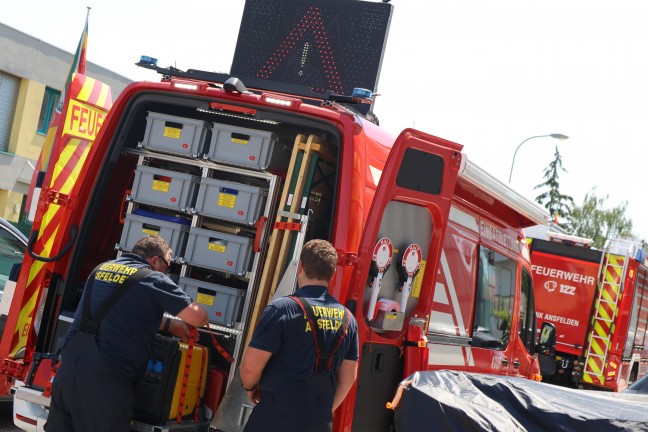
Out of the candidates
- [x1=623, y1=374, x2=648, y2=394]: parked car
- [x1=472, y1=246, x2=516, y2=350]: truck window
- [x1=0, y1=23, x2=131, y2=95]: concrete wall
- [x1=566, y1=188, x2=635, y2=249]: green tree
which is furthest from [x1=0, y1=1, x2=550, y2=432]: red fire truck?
[x1=566, y1=188, x2=635, y2=249]: green tree

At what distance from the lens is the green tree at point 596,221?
174 ft

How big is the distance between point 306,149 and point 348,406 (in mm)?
1661

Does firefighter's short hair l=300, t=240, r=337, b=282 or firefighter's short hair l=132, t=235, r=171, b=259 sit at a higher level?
firefighter's short hair l=300, t=240, r=337, b=282

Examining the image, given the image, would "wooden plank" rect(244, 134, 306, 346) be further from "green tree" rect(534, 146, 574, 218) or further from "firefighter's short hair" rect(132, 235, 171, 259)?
"green tree" rect(534, 146, 574, 218)

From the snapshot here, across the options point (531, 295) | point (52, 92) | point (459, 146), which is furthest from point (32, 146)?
point (459, 146)

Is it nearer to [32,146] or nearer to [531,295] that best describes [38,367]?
[531,295]

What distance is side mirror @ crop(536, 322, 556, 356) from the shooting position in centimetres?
845

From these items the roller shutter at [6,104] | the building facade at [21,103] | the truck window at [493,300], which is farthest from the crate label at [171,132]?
the roller shutter at [6,104]

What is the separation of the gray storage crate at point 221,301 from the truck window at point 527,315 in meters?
3.56

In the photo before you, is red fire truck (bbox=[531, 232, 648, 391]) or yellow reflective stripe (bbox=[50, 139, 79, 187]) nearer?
yellow reflective stripe (bbox=[50, 139, 79, 187])

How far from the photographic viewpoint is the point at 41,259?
5.66 meters

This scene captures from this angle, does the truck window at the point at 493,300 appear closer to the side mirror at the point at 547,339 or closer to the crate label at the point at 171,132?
the side mirror at the point at 547,339

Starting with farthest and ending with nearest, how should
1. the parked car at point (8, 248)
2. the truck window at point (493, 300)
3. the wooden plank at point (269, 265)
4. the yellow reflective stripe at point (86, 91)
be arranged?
the parked car at point (8, 248) → the truck window at point (493, 300) → the yellow reflective stripe at point (86, 91) → the wooden plank at point (269, 265)

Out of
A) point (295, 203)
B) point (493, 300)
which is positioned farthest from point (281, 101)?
point (493, 300)
